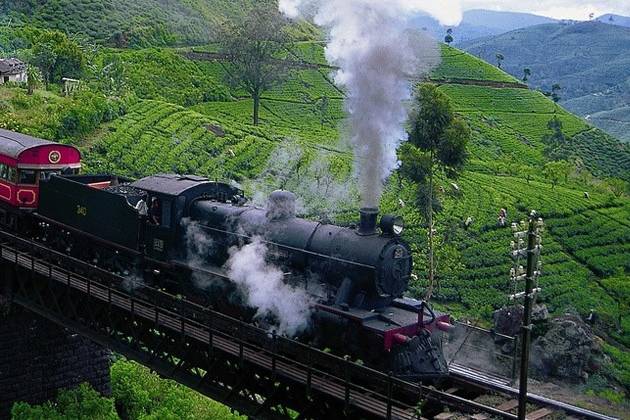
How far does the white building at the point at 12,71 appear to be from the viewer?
142 feet

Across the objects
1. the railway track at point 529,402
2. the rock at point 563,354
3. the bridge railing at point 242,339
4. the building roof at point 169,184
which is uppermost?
the building roof at point 169,184

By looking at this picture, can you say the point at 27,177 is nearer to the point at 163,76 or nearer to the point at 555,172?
the point at 555,172

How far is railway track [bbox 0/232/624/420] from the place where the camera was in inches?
412

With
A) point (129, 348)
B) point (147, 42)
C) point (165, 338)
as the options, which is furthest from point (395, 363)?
point (147, 42)

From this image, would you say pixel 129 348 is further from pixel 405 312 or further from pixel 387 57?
pixel 387 57

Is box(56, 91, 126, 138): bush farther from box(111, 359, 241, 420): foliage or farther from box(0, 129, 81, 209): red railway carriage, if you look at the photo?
box(111, 359, 241, 420): foliage

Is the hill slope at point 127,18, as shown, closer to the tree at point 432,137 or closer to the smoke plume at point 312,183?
the smoke plume at point 312,183

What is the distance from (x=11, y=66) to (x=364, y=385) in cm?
4020

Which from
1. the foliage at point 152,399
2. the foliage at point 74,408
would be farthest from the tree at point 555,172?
the foliage at point 74,408

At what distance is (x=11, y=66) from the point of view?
44062 millimetres

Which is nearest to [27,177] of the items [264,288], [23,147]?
[23,147]

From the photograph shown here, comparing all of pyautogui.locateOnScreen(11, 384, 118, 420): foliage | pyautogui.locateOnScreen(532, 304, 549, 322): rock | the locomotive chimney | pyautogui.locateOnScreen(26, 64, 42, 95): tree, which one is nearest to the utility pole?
the locomotive chimney

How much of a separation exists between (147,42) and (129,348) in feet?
189

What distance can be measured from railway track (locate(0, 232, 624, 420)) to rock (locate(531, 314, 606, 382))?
11109mm
